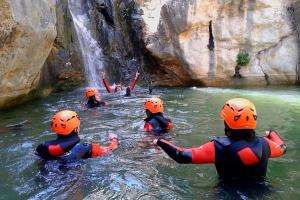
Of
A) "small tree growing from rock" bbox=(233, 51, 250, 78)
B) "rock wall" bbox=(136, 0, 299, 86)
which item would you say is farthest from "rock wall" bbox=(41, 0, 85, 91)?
"small tree growing from rock" bbox=(233, 51, 250, 78)

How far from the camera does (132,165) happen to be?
594cm

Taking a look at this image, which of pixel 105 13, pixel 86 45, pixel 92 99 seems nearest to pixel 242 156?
pixel 92 99


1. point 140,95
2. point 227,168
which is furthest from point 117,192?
point 140,95

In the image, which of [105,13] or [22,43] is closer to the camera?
[22,43]

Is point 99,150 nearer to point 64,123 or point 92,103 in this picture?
point 64,123

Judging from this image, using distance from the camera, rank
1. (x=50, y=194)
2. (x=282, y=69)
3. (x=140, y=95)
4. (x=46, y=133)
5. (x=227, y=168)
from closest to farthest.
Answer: (x=227, y=168) < (x=50, y=194) < (x=46, y=133) < (x=140, y=95) < (x=282, y=69)

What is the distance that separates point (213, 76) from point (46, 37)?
819cm

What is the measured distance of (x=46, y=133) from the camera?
841 cm

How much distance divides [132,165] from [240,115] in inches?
88.7

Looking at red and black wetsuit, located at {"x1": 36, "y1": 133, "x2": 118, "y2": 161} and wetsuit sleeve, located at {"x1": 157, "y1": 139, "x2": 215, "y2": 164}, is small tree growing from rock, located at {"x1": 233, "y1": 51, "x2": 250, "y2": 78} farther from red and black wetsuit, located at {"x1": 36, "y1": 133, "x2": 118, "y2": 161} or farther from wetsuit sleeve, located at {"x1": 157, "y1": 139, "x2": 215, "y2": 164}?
wetsuit sleeve, located at {"x1": 157, "y1": 139, "x2": 215, "y2": 164}

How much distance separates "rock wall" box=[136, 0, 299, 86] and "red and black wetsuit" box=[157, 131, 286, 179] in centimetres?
1266

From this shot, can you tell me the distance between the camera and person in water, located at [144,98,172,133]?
758cm

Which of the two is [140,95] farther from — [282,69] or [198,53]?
[282,69]

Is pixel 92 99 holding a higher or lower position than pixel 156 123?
higher
